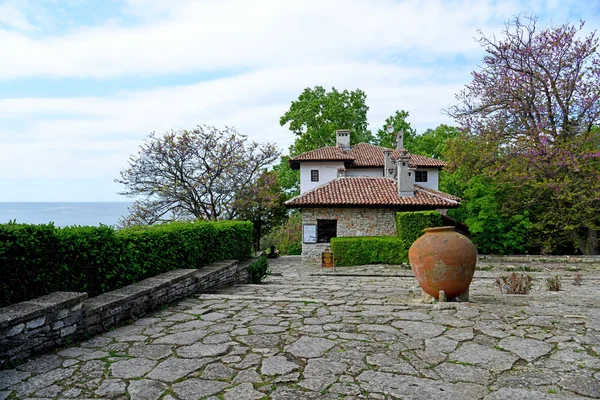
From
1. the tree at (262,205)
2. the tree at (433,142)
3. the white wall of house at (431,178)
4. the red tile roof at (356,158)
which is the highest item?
the tree at (433,142)

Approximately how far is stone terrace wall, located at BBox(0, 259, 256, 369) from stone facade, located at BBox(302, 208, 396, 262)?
39.8 ft

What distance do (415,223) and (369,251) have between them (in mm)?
2096

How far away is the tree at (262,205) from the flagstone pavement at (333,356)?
15896 mm

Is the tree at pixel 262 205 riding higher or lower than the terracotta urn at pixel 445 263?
higher

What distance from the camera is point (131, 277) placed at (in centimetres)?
591

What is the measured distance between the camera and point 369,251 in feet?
51.7

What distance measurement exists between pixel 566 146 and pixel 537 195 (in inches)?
112

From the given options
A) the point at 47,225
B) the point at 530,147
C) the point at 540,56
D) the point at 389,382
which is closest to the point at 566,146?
the point at 530,147

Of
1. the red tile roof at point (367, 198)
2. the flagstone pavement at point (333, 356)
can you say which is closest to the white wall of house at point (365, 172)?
the red tile roof at point (367, 198)

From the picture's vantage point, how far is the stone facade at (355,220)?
58.7 feet

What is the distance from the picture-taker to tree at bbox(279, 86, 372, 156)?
34750 mm

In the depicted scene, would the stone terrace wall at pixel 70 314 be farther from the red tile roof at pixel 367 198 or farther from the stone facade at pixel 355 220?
the stone facade at pixel 355 220

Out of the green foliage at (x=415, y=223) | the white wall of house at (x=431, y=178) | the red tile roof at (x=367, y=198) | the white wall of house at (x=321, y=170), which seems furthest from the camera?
the white wall of house at (x=431, y=178)

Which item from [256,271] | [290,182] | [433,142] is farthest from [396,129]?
[256,271]
